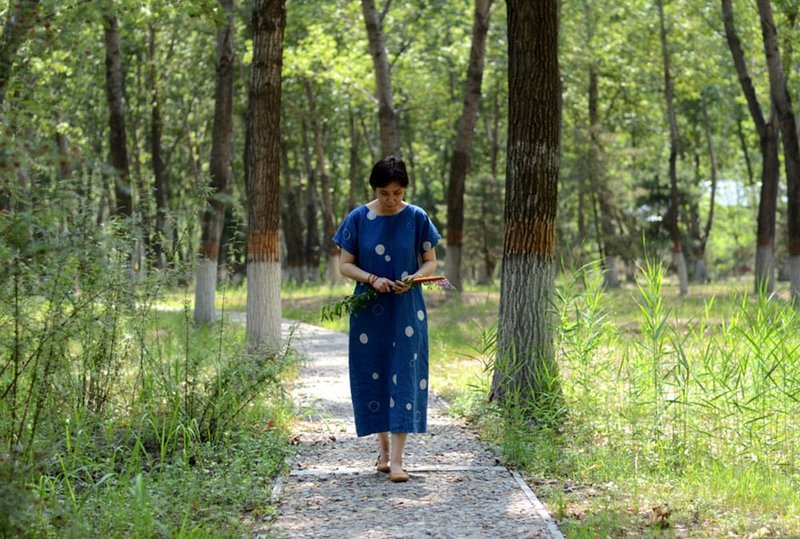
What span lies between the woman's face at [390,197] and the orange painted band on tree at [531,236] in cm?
248

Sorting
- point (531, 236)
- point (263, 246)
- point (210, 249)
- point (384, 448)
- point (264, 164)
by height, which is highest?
point (264, 164)

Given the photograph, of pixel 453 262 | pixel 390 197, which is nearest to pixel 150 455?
pixel 390 197

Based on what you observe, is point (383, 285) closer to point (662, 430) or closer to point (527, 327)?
point (662, 430)

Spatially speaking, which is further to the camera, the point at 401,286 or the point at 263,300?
the point at 263,300

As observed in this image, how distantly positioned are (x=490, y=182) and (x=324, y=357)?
23.8m

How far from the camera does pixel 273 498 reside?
675 cm

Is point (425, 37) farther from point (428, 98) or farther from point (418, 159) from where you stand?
point (418, 159)

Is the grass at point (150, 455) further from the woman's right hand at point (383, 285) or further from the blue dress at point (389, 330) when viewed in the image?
the woman's right hand at point (383, 285)

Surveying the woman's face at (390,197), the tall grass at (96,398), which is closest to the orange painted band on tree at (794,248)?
the tall grass at (96,398)

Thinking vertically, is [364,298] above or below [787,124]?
below

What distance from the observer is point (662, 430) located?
797 centimetres

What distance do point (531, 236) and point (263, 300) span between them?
4.62m

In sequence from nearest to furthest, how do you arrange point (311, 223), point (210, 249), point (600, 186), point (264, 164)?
point (264, 164) → point (210, 249) → point (600, 186) → point (311, 223)

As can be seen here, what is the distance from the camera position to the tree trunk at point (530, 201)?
9414 millimetres
